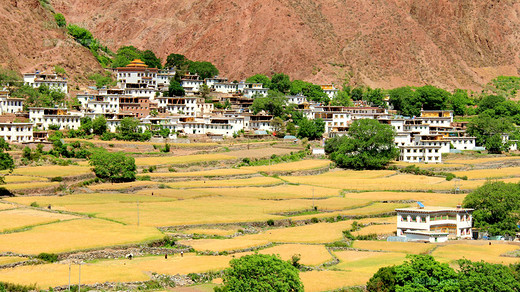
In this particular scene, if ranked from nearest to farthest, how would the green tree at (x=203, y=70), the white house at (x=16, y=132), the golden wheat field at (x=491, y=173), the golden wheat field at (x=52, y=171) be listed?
the golden wheat field at (x=52, y=171)
the golden wheat field at (x=491, y=173)
the white house at (x=16, y=132)
the green tree at (x=203, y=70)

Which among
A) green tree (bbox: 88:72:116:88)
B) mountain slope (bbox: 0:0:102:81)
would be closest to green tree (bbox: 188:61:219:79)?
green tree (bbox: 88:72:116:88)

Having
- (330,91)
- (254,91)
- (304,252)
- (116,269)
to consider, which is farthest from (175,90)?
(116,269)

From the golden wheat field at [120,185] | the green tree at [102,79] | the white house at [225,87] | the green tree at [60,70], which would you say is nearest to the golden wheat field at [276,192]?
the golden wheat field at [120,185]

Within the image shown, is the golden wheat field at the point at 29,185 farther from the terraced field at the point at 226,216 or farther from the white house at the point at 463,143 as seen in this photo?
the white house at the point at 463,143

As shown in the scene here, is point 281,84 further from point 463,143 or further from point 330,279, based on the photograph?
point 330,279

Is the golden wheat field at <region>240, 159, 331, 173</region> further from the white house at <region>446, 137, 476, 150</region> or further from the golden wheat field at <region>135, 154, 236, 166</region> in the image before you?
the white house at <region>446, 137, 476, 150</region>
